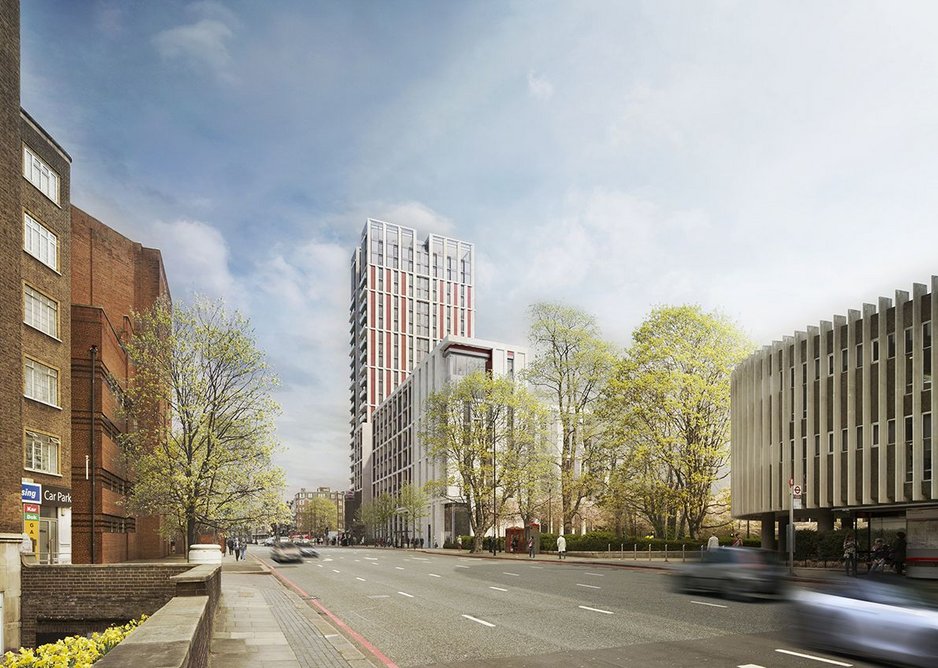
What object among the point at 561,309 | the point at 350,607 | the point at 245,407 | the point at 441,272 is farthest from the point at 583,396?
the point at 441,272

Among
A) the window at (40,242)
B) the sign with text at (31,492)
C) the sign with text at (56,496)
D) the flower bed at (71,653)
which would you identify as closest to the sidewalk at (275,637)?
the flower bed at (71,653)

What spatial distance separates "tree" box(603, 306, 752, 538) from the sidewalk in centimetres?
2928

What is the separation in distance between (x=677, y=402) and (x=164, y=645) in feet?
142

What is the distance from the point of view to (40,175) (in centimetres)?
2988

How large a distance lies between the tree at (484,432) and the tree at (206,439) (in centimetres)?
2433

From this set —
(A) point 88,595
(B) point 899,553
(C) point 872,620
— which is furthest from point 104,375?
(B) point 899,553

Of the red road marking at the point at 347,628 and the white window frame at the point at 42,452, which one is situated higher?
the white window frame at the point at 42,452

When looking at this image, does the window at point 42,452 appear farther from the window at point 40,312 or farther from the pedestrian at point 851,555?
the pedestrian at point 851,555

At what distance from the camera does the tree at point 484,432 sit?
2367 inches

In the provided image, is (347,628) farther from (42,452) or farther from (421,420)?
(421,420)

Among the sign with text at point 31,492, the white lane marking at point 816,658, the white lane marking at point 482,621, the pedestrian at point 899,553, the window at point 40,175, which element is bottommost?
the pedestrian at point 899,553

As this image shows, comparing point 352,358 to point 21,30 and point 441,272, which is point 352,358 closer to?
point 441,272

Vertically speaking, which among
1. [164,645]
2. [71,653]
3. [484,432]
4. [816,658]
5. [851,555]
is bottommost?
[851,555]

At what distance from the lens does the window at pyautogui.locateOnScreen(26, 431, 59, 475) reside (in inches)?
1105
